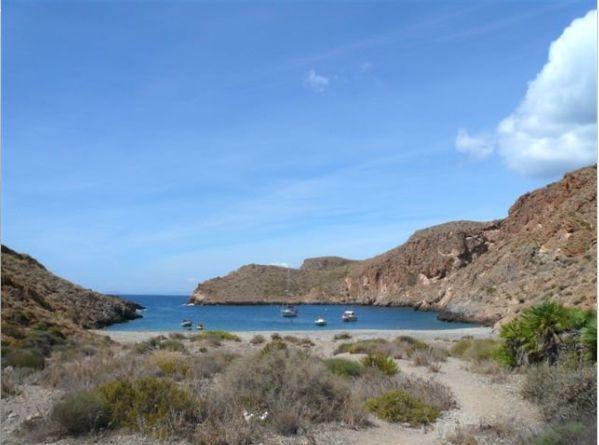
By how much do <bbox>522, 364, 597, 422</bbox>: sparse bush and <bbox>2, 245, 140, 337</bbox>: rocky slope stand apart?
21.8 m

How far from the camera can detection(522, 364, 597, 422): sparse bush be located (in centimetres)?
1040

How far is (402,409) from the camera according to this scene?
11141 millimetres

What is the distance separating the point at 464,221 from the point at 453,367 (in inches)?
4661

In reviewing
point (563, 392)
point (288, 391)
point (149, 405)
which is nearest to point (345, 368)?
point (288, 391)

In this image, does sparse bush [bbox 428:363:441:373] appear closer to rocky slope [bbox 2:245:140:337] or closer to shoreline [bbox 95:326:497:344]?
shoreline [bbox 95:326:497:344]

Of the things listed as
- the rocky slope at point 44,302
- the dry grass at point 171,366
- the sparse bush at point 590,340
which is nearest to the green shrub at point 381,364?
the sparse bush at point 590,340

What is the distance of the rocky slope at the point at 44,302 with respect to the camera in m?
31.4

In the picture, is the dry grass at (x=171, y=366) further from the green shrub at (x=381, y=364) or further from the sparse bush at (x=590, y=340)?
the sparse bush at (x=590, y=340)

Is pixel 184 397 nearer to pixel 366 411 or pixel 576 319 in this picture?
pixel 366 411

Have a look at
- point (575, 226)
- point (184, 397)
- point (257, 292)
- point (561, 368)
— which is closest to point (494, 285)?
point (575, 226)

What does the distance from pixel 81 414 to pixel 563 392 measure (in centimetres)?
913

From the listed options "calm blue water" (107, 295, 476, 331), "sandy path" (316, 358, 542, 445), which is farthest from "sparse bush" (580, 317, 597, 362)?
"calm blue water" (107, 295, 476, 331)

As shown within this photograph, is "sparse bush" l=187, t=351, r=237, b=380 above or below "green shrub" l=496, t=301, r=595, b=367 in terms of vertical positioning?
below

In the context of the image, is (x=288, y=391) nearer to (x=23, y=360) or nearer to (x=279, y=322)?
(x=23, y=360)
